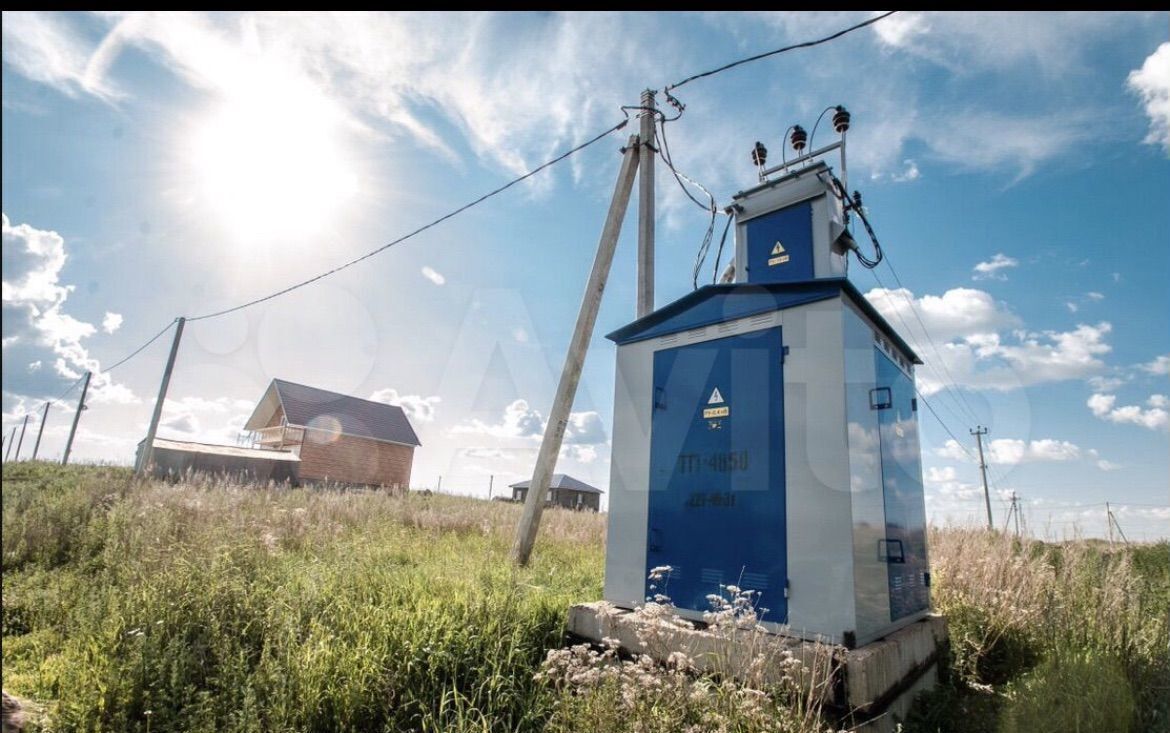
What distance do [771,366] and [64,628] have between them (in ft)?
20.2

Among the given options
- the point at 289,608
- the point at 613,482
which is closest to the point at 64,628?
the point at 289,608

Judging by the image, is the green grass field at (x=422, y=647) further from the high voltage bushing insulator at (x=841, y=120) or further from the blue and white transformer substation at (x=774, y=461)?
the high voltage bushing insulator at (x=841, y=120)

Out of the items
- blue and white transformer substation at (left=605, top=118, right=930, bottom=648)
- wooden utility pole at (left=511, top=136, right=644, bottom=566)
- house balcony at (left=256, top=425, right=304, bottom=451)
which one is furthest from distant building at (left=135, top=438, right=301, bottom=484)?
blue and white transformer substation at (left=605, top=118, right=930, bottom=648)

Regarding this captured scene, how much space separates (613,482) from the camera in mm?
4547

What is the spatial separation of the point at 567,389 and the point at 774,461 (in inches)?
126

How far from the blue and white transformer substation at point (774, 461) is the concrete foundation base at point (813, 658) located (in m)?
0.16

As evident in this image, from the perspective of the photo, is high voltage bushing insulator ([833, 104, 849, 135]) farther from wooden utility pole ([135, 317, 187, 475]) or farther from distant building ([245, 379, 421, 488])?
distant building ([245, 379, 421, 488])

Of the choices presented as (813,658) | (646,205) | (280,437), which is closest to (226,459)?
(280,437)

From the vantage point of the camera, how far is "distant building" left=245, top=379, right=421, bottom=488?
974 inches

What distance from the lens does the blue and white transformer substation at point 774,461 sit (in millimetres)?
3490

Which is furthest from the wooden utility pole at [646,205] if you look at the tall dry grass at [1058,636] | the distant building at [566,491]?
the distant building at [566,491]

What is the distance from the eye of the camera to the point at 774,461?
12.3 ft

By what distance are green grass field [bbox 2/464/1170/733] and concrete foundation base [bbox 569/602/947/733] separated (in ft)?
0.51

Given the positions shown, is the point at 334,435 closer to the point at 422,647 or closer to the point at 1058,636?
the point at 422,647
